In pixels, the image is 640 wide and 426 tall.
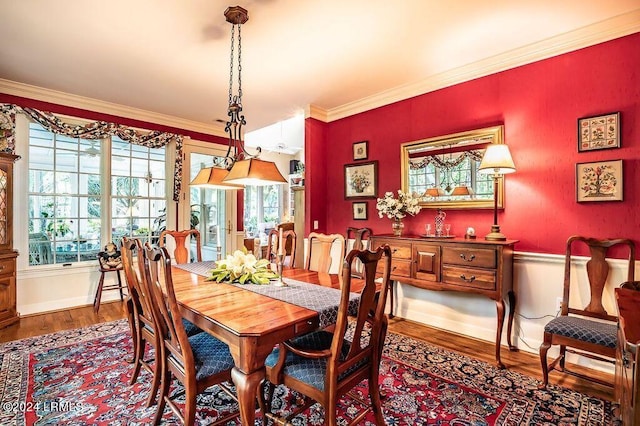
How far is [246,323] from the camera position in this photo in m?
1.43

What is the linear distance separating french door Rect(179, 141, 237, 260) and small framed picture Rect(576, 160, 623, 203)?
15.1ft

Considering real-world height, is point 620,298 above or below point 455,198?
below

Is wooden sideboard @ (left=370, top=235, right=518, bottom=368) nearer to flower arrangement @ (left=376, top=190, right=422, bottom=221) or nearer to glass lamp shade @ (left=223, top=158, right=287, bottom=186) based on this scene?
flower arrangement @ (left=376, top=190, right=422, bottom=221)

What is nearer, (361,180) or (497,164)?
(497,164)

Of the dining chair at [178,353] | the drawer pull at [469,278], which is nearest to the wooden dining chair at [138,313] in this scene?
the dining chair at [178,353]

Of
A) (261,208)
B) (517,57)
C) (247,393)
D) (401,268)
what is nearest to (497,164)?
(517,57)

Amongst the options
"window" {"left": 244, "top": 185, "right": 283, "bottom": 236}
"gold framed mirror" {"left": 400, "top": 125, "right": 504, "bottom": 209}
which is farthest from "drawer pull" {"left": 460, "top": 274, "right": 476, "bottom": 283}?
"window" {"left": 244, "top": 185, "right": 283, "bottom": 236}

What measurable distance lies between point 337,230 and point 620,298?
3.15 meters

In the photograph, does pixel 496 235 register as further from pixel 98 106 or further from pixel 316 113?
pixel 98 106

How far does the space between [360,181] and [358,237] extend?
3.37 ft

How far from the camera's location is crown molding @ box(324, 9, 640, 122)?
7.79 ft

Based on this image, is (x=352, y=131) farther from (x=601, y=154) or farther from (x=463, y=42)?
(x=601, y=154)

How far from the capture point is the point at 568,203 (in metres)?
2.59

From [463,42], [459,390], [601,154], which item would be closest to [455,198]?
[601,154]
